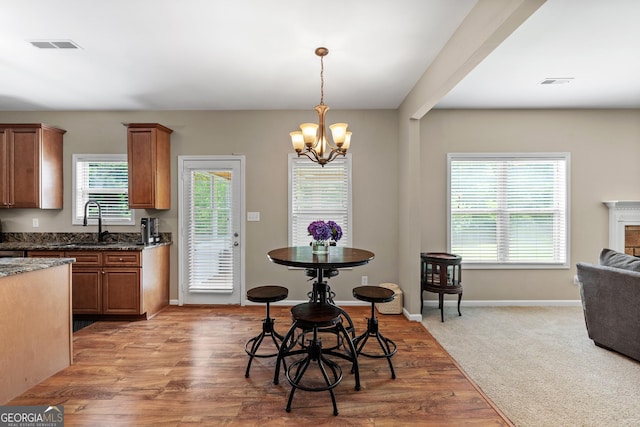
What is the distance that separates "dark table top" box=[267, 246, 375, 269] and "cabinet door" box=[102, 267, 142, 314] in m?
2.12

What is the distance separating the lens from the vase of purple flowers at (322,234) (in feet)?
9.31

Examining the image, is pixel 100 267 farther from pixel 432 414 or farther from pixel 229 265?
pixel 432 414

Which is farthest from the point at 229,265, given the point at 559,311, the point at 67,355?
the point at 559,311

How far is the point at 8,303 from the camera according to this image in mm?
2176

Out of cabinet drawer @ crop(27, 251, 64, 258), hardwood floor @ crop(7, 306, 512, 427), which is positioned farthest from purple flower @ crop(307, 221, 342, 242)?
cabinet drawer @ crop(27, 251, 64, 258)

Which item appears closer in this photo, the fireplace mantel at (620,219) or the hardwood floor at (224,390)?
the hardwood floor at (224,390)

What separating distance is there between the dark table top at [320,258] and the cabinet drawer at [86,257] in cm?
246

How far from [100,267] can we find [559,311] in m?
5.87

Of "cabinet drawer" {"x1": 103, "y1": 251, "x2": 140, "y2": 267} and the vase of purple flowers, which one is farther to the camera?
"cabinet drawer" {"x1": 103, "y1": 251, "x2": 140, "y2": 267}

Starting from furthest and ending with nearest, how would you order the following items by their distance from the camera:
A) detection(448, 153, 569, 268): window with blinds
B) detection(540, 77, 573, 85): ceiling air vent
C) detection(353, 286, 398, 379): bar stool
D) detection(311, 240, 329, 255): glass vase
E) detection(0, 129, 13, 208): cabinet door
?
detection(448, 153, 569, 268): window with blinds, detection(0, 129, 13, 208): cabinet door, detection(540, 77, 573, 85): ceiling air vent, detection(311, 240, 329, 255): glass vase, detection(353, 286, 398, 379): bar stool

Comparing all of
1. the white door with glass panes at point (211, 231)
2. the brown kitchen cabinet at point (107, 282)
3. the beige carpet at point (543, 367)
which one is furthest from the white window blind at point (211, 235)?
the beige carpet at point (543, 367)

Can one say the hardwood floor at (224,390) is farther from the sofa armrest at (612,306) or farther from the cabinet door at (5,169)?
the cabinet door at (5,169)

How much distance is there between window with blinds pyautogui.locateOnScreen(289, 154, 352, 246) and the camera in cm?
441

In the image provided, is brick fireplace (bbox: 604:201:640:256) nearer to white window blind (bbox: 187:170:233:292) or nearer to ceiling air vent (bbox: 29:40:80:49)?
white window blind (bbox: 187:170:233:292)
